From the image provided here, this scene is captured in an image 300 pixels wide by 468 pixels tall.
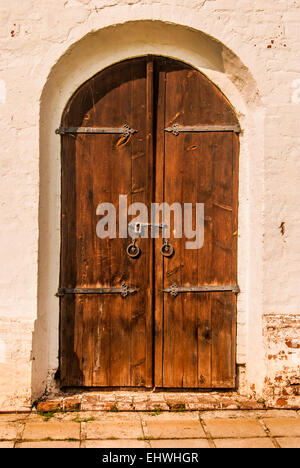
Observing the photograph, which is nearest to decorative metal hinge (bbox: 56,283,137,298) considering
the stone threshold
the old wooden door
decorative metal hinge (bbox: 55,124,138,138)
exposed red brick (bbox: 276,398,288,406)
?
the old wooden door

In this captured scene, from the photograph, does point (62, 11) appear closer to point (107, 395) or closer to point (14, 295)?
point (14, 295)

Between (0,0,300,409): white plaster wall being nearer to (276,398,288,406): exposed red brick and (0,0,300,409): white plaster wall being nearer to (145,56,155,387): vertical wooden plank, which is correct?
(276,398,288,406): exposed red brick

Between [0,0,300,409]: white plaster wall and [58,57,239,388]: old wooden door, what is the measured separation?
22 centimetres

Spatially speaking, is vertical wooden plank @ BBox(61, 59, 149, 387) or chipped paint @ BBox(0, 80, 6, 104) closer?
chipped paint @ BBox(0, 80, 6, 104)

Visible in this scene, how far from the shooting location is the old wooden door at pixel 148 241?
3836 millimetres

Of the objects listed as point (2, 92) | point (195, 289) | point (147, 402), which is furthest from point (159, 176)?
point (147, 402)

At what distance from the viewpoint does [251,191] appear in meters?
3.78

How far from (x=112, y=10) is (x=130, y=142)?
3.06ft

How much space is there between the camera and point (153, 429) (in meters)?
3.29

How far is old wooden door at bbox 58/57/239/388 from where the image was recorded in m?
3.84

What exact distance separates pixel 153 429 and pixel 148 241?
1338 mm

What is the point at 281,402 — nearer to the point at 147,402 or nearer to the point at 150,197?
the point at 147,402

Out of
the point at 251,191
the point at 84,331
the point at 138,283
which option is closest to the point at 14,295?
the point at 84,331

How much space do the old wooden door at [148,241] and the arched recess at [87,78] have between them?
7 cm
